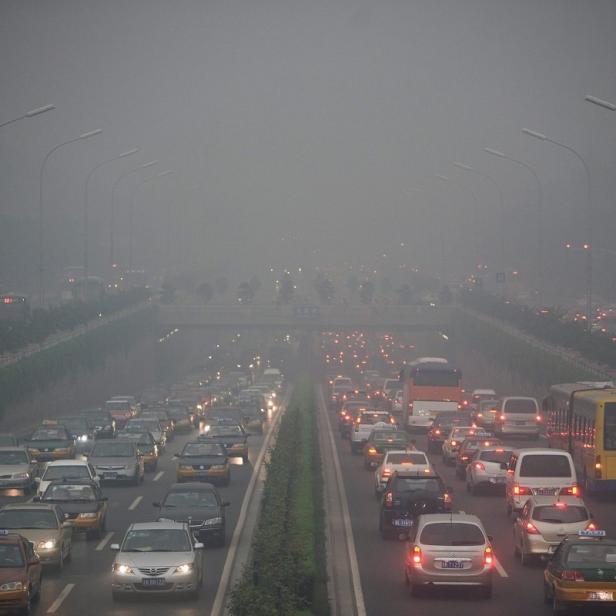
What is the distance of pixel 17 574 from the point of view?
21953mm

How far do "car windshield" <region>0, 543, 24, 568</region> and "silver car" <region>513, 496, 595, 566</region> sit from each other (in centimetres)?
926

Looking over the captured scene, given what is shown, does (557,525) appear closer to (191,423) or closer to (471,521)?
(471,521)

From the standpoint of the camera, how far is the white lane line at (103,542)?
3003 centimetres

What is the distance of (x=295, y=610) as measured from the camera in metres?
18.1

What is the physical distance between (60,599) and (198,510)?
654cm

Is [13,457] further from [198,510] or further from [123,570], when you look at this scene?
[123,570]

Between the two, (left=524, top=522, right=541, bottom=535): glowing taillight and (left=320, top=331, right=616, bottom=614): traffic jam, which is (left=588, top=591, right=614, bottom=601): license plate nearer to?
(left=320, top=331, right=616, bottom=614): traffic jam

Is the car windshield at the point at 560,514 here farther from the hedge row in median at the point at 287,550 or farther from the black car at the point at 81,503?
the black car at the point at 81,503

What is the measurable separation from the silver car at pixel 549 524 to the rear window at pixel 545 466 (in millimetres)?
6456

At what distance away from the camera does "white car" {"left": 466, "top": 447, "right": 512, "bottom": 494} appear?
1548 inches

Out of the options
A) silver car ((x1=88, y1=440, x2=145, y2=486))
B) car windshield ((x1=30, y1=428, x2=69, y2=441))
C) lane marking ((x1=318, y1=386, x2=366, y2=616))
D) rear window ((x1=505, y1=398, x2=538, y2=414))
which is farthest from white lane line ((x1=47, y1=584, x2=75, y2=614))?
rear window ((x1=505, y1=398, x2=538, y2=414))

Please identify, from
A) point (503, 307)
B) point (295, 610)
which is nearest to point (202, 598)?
point (295, 610)

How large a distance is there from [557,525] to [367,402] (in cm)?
4747

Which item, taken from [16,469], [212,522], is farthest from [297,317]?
[212,522]
